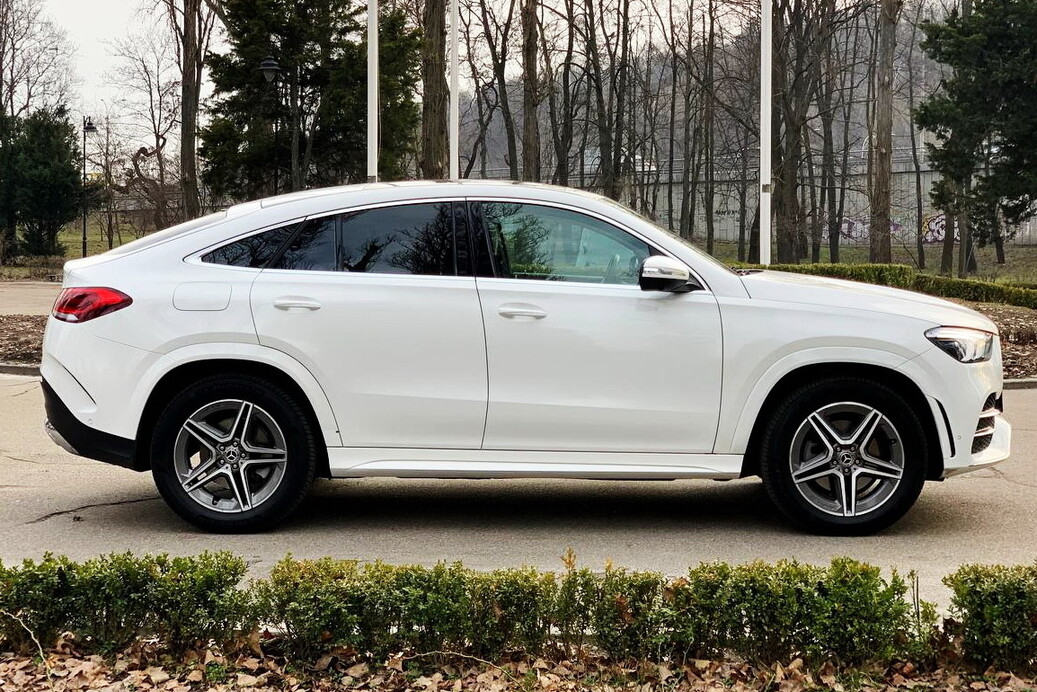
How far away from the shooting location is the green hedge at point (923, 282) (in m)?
25.2

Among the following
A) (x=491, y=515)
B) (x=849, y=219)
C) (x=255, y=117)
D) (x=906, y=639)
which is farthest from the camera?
(x=849, y=219)

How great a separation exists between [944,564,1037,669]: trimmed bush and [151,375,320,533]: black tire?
11.2 feet

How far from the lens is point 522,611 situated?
4211mm

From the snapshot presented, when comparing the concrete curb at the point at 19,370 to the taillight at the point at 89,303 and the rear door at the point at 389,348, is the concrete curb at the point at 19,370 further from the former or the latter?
the rear door at the point at 389,348

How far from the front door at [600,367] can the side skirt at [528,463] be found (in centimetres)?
5

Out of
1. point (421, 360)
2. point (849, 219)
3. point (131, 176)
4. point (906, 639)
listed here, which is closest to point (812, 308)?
point (421, 360)

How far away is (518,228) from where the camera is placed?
251 inches

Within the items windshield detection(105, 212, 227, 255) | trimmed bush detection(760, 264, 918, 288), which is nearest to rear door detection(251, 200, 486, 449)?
windshield detection(105, 212, 227, 255)

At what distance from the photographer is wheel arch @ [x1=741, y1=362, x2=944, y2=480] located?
625 cm

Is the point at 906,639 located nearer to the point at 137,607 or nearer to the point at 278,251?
the point at 137,607

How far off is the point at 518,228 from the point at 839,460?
2.08 m

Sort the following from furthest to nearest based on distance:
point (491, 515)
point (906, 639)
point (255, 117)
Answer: point (255, 117) < point (491, 515) < point (906, 639)

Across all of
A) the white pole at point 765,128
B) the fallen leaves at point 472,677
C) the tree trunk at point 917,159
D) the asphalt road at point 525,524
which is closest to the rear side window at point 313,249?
the asphalt road at point 525,524

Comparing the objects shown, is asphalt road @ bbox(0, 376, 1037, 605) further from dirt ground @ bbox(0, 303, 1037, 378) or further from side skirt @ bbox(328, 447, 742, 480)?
dirt ground @ bbox(0, 303, 1037, 378)
